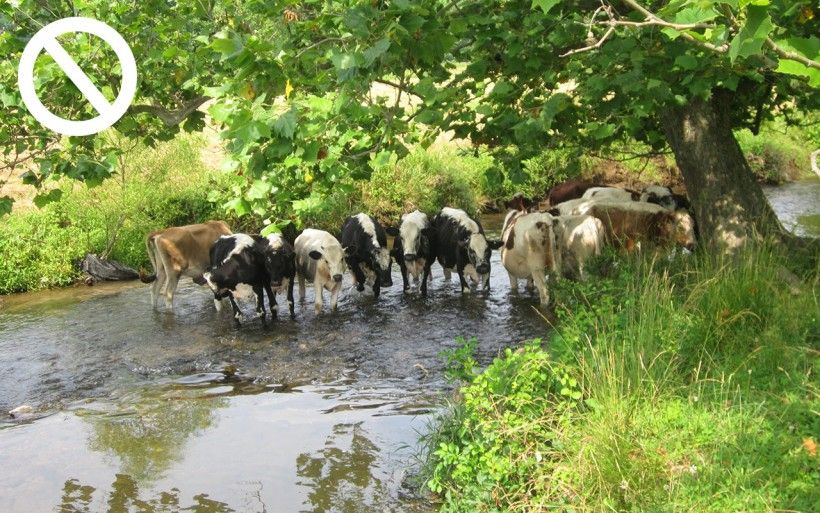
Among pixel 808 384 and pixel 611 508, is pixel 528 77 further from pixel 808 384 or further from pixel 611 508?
pixel 611 508

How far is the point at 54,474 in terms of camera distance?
7512 mm

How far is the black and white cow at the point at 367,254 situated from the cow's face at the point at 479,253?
1.34 m

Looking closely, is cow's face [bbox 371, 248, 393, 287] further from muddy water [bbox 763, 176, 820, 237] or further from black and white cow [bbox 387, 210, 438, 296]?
muddy water [bbox 763, 176, 820, 237]

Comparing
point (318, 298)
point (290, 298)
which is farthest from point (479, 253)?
point (290, 298)

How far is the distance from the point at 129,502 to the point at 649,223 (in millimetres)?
8747

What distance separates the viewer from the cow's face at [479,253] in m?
13.9

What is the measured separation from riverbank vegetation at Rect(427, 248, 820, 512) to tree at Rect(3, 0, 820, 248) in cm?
183

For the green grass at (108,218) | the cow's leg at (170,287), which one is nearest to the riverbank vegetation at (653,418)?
the cow's leg at (170,287)

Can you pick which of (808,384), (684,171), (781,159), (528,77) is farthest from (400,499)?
(781,159)

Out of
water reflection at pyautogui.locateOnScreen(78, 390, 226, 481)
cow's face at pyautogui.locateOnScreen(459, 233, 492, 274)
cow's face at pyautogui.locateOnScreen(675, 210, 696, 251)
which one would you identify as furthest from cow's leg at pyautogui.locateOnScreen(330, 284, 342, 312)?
cow's face at pyautogui.locateOnScreen(675, 210, 696, 251)

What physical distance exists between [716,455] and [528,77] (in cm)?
447

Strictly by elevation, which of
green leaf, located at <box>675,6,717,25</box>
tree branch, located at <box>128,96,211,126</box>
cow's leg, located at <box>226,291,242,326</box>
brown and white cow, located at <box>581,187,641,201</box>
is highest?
tree branch, located at <box>128,96,211,126</box>

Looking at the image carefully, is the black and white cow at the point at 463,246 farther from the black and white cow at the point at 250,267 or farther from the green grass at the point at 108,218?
the green grass at the point at 108,218

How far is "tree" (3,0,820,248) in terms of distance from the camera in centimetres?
539
